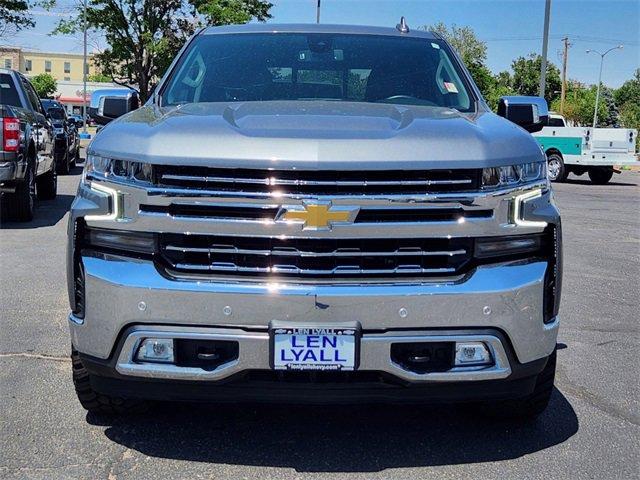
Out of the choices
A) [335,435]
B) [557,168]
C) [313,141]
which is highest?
[313,141]

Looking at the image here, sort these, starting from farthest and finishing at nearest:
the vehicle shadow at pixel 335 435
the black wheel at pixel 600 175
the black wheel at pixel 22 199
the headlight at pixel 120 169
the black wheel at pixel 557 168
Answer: the black wheel at pixel 600 175
the black wheel at pixel 557 168
the black wheel at pixel 22 199
the vehicle shadow at pixel 335 435
the headlight at pixel 120 169

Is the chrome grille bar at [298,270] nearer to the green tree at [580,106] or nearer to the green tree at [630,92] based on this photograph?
the green tree at [580,106]

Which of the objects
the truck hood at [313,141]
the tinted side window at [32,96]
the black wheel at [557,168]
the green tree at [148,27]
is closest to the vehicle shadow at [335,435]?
the truck hood at [313,141]

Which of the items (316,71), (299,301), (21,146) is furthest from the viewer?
(21,146)

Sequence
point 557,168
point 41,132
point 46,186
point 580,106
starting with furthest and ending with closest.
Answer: point 580,106 → point 557,168 → point 46,186 → point 41,132

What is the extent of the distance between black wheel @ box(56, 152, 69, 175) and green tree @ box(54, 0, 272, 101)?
825 inches

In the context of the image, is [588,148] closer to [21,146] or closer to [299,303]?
[21,146]

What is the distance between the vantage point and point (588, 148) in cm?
2152

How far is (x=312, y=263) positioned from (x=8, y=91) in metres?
9.31

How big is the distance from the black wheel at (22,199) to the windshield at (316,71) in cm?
582

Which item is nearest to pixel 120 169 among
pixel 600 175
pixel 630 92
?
pixel 600 175

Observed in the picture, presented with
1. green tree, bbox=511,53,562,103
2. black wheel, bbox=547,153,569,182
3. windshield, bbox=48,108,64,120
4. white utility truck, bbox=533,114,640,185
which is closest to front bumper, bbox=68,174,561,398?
windshield, bbox=48,108,64,120

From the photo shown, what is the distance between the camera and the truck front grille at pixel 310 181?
3047 millimetres

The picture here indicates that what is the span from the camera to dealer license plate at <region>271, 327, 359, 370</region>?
3004 millimetres
